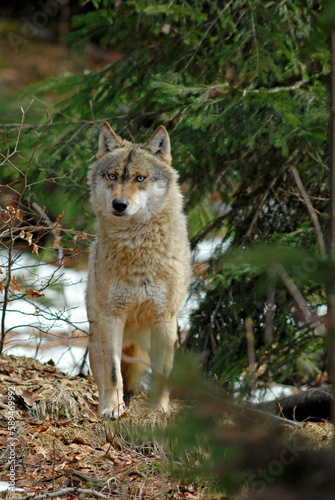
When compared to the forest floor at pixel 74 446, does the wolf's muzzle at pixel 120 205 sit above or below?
above

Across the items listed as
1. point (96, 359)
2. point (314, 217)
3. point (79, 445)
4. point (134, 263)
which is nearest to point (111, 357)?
point (96, 359)

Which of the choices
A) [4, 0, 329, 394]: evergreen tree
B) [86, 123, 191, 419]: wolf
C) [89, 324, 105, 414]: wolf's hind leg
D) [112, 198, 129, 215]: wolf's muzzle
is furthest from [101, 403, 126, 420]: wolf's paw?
[112, 198, 129, 215]: wolf's muzzle

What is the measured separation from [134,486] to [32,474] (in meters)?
0.76

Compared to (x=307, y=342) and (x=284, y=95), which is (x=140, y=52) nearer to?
(x=284, y=95)

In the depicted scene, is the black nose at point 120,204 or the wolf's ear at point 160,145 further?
the wolf's ear at point 160,145

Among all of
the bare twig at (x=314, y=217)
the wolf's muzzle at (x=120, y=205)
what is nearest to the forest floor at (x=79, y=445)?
the bare twig at (x=314, y=217)

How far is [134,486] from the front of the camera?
10.3ft

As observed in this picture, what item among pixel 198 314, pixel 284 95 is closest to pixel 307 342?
pixel 198 314

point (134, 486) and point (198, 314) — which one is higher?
point (198, 314)

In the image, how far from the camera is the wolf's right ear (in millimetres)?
5629

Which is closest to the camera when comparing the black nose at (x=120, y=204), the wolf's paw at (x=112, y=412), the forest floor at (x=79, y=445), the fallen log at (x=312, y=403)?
the forest floor at (x=79, y=445)

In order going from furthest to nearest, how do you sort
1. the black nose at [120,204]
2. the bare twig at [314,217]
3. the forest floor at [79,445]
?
the black nose at [120,204] < the forest floor at [79,445] < the bare twig at [314,217]

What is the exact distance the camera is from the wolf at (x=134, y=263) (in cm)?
511

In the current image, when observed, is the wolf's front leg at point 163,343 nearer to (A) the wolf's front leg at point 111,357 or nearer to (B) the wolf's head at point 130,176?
(A) the wolf's front leg at point 111,357
